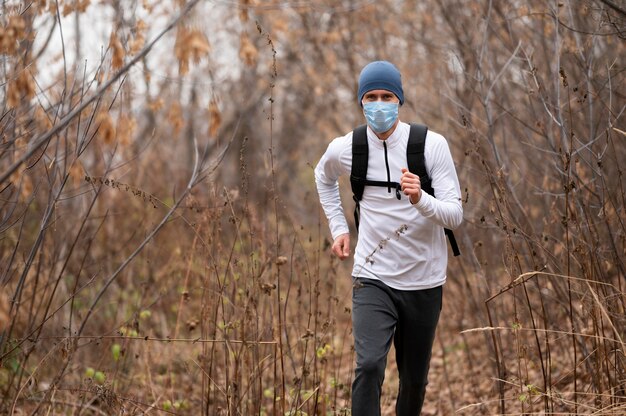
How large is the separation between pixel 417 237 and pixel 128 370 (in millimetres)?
3506

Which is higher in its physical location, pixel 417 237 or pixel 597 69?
pixel 597 69

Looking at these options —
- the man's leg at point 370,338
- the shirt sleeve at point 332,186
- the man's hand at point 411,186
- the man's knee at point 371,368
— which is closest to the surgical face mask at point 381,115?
the shirt sleeve at point 332,186

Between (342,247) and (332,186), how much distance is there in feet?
1.44

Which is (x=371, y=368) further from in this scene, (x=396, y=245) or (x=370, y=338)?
(x=396, y=245)

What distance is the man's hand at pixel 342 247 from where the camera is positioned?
149 inches

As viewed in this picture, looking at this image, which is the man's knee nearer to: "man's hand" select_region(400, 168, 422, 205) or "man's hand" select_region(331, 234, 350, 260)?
"man's hand" select_region(331, 234, 350, 260)

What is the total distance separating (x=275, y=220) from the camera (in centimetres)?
715

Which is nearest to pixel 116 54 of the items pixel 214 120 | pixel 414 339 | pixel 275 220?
pixel 214 120

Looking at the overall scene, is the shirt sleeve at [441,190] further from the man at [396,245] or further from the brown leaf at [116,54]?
the brown leaf at [116,54]

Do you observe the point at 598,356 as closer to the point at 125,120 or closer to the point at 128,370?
the point at 125,120

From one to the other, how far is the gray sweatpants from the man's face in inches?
34.8

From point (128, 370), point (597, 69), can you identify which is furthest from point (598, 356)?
point (128, 370)

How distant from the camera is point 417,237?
148 inches

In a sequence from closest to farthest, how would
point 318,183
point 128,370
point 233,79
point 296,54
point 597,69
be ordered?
1. point 318,183
2. point 597,69
3. point 128,370
4. point 296,54
5. point 233,79
